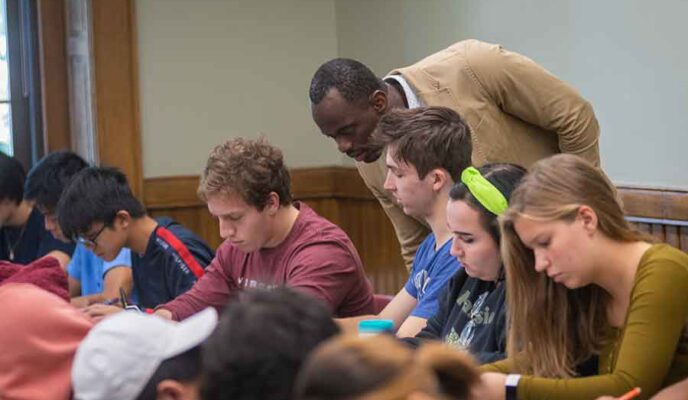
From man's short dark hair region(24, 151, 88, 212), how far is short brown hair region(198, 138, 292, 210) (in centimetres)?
131

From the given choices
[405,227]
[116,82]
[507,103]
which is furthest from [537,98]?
[116,82]

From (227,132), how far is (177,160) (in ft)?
0.84

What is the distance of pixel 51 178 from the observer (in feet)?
14.5

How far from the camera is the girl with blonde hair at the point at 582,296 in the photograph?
7.06ft

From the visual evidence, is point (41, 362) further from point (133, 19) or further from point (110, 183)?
point (133, 19)

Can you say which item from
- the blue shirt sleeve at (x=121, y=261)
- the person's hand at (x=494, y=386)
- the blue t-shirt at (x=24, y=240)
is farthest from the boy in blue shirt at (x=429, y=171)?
the blue t-shirt at (x=24, y=240)

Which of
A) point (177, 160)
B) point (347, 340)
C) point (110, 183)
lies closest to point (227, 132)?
point (177, 160)

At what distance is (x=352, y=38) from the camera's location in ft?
18.0

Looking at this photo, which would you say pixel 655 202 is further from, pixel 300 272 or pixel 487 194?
pixel 487 194

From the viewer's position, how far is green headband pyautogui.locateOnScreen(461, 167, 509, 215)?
97.3 inches

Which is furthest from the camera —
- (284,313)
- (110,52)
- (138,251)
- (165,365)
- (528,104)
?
(110,52)

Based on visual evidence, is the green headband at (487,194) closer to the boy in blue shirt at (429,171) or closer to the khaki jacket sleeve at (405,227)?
the boy in blue shirt at (429,171)

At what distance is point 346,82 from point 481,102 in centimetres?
36

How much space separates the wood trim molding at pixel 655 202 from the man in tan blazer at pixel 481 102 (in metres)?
0.50
